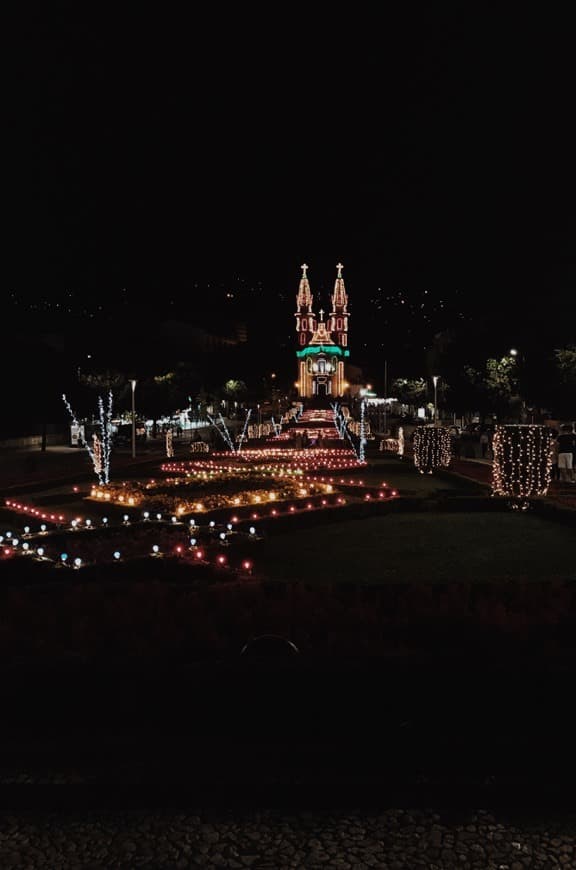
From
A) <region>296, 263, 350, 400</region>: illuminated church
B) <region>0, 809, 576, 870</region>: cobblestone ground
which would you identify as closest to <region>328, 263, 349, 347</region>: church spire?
<region>296, 263, 350, 400</region>: illuminated church

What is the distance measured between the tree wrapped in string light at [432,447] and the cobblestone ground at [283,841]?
2205 centimetres

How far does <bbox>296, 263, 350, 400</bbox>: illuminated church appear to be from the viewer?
3866 inches

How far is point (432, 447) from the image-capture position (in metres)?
26.2

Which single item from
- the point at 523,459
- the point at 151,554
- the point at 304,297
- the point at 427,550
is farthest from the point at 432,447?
the point at 304,297

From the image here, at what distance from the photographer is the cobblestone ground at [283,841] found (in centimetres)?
405

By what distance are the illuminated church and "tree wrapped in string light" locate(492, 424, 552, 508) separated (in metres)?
74.6

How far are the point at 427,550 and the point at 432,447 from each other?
1342cm

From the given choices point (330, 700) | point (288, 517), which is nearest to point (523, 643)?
point (330, 700)

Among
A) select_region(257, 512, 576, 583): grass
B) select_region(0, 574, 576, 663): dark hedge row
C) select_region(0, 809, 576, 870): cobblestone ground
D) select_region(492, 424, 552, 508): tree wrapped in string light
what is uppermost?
select_region(492, 424, 552, 508): tree wrapped in string light

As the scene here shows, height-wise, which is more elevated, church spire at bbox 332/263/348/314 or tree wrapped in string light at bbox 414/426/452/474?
church spire at bbox 332/263/348/314

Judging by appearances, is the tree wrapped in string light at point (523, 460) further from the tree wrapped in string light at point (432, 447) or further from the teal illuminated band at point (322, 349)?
the teal illuminated band at point (322, 349)

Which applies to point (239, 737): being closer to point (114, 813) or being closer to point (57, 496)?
point (114, 813)

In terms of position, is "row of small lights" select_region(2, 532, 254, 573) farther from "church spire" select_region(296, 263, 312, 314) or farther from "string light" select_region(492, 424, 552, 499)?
"church spire" select_region(296, 263, 312, 314)

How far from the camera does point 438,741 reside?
476cm
